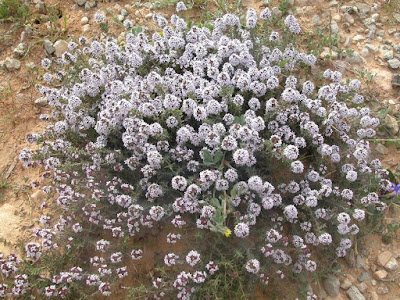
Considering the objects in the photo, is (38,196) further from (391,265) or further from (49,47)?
(391,265)

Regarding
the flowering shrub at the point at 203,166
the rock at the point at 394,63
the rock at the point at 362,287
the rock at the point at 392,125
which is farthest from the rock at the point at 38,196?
the rock at the point at 394,63

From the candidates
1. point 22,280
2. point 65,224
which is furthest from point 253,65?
point 22,280

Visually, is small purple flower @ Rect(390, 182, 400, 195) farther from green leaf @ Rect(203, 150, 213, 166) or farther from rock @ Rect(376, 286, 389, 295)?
green leaf @ Rect(203, 150, 213, 166)

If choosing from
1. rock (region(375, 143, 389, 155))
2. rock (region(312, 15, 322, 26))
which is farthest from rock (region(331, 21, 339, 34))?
rock (region(375, 143, 389, 155))

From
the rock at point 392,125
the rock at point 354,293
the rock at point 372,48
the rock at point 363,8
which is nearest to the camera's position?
the rock at point 354,293

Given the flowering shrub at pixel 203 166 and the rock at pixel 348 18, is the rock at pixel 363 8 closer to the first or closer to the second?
the rock at pixel 348 18
